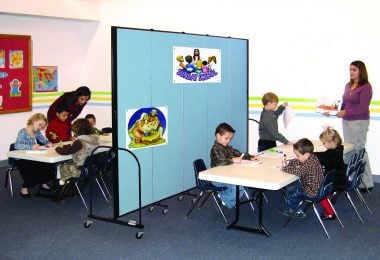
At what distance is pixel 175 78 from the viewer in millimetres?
6297

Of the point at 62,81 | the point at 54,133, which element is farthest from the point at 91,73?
the point at 54,133

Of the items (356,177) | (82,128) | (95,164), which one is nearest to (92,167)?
(95,164)

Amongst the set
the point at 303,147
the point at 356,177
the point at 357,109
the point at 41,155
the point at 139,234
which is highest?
the point at 357,109

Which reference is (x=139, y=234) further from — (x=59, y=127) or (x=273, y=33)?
(x=273, y=33)

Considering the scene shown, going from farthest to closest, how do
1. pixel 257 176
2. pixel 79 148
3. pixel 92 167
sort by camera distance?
pixel 79 148, pixel 92 167, pixel 257 176

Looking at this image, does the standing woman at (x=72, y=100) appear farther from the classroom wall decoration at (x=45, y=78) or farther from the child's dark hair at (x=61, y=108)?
the classroom wall decoration at (x=45, y=78)

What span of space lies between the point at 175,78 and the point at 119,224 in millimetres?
1863

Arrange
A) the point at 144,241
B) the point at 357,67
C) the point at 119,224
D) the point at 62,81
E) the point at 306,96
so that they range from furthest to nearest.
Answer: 1. the point at 62,81
2. the point at 306,96
3. the point at 357,67
4. the point at 119,224
5. the point at 144,241

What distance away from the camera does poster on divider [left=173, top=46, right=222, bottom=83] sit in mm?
6336

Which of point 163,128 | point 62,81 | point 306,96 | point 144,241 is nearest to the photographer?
point 144,241

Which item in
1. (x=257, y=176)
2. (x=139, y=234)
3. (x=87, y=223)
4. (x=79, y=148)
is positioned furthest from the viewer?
(x=79, y=148)

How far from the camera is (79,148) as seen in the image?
637 cm

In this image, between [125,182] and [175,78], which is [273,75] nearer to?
[175,78]

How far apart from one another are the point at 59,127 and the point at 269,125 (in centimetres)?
291
